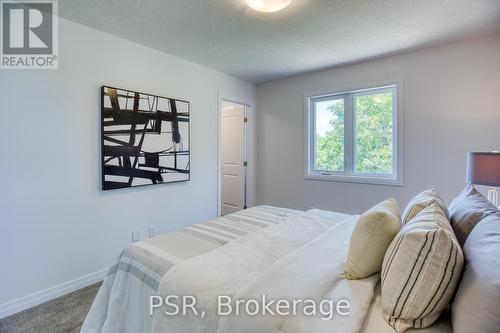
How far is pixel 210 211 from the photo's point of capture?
3.58 metres

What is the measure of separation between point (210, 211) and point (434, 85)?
3.14 metres

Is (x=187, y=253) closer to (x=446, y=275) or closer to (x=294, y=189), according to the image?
(x=446, y=275)

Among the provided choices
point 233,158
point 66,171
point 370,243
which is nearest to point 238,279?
point 370,243

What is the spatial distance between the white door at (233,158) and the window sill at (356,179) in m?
1.24

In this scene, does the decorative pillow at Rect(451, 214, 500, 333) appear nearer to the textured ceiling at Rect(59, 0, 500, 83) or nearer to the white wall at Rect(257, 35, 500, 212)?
the textured ceiling at Rect(59, 0, 500, 83)

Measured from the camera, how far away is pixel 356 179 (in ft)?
10.8

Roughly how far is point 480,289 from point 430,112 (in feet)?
8.73

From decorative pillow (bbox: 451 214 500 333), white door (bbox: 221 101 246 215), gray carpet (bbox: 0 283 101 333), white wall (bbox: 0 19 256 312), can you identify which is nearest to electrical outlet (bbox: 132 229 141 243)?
white wall (bbox: 0 19 256 312)

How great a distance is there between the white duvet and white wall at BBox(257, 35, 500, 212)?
6.69ft

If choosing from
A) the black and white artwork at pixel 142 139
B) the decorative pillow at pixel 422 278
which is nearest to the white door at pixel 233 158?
the black and white artwork at pixel 142 139

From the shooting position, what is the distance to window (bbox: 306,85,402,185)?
3.12 m

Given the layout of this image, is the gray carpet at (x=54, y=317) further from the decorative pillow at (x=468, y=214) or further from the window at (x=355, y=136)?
the window at (x=355, y=136)

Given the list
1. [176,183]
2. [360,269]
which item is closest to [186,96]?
[176,183]

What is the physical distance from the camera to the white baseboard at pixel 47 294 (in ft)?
6.32
